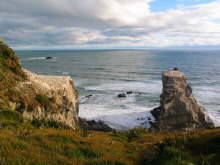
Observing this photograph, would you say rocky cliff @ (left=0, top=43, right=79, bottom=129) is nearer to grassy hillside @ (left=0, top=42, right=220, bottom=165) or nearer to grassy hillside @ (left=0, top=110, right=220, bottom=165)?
grassy hillside @ (left=0, top=42, right=220, bottom=165)

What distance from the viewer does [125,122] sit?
27.5 metres

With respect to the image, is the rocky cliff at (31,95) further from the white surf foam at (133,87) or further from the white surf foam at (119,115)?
the white surf foam at (133,87)

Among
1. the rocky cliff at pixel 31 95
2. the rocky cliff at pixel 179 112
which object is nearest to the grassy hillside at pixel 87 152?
the rocky cliff at pixel 31 95

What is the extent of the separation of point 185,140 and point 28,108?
11136mm

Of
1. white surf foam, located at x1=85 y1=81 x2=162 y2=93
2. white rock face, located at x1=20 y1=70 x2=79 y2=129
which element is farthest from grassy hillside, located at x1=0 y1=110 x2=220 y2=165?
white surf foam, located at x1=85 y1=81 x2=162 y2=93

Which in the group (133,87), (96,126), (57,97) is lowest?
(96,126)

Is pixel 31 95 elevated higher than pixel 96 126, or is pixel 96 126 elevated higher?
pixel 31 95

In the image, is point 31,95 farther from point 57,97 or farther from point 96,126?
point 96,126

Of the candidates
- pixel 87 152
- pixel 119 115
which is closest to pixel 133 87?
pixel 119 115

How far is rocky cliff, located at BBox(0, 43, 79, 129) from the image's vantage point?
12859 millimetres

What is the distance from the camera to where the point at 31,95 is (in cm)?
1541

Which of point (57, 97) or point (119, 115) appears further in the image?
point (119, 115)

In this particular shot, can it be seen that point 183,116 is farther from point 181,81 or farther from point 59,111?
point 59,111

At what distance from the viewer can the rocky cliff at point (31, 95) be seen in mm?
12859
